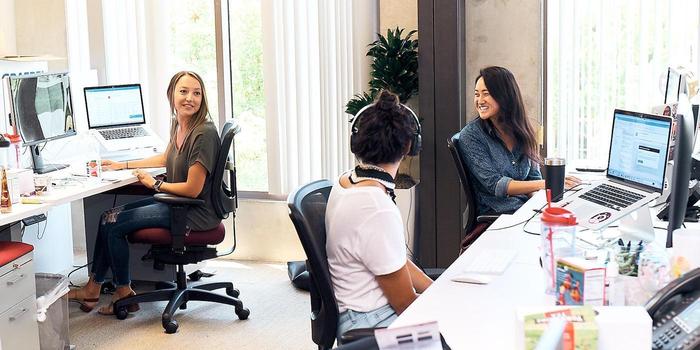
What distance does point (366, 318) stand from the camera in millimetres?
2795

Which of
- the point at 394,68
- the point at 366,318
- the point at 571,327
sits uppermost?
the point at 394,68

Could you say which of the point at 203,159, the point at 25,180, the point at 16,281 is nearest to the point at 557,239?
the point at 16,281

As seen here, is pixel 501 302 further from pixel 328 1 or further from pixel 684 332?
pixel 328 1

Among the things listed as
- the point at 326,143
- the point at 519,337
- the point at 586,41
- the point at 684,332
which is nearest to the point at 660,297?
the point at 684,332

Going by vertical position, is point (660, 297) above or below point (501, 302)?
above

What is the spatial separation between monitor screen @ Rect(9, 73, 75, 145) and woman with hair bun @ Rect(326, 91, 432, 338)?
92.7 inches

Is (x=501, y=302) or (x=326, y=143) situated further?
(x=326, y=143)

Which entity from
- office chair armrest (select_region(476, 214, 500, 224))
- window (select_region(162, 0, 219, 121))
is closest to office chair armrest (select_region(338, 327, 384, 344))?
office chair armrest (select_region(476, 214, 500, 224))

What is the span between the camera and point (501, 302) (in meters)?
2.54

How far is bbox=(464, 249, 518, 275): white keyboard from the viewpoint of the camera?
9.39 ft

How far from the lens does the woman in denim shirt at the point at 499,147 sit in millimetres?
4094

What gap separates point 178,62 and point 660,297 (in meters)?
4.68

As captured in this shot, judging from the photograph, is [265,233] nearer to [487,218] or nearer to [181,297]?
[181,297]

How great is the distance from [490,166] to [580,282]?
190 centimetres
